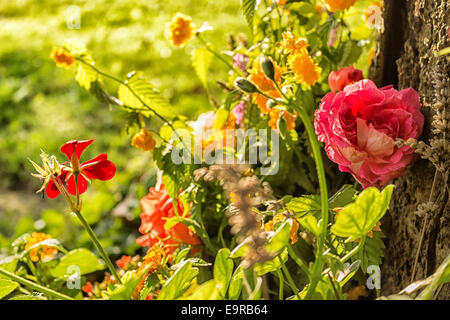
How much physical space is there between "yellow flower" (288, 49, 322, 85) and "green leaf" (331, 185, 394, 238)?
1.01 feet

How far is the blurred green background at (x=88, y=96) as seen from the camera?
6.04 feet

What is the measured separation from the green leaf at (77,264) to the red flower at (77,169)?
375mm

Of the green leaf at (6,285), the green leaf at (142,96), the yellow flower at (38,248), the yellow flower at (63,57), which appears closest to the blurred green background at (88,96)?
the green leaf at (142,96)

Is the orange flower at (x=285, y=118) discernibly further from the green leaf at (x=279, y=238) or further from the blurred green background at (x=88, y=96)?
the green leaf at (x=279, y=238)

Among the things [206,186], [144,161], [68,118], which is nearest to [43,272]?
[206,186]

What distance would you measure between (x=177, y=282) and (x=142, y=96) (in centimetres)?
50

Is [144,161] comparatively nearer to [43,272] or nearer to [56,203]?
[56,203]

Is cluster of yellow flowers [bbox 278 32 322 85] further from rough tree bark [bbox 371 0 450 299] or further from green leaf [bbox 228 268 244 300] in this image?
green leaf [bbox 228 268 244 300]

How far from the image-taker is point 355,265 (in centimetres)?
59

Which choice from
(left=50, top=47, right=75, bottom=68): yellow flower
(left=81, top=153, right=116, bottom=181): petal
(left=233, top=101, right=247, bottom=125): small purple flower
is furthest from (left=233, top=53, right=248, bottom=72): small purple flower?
(left=81, top=153, right=116, bottom=181): petal

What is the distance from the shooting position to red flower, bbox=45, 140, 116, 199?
25.6 inches

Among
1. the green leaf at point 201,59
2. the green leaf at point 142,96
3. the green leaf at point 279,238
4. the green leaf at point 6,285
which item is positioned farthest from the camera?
the green leaf at point 201,59

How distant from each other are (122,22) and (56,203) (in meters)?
2.10

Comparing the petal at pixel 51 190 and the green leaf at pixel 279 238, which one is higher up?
the green leaf at pixel 279 238
